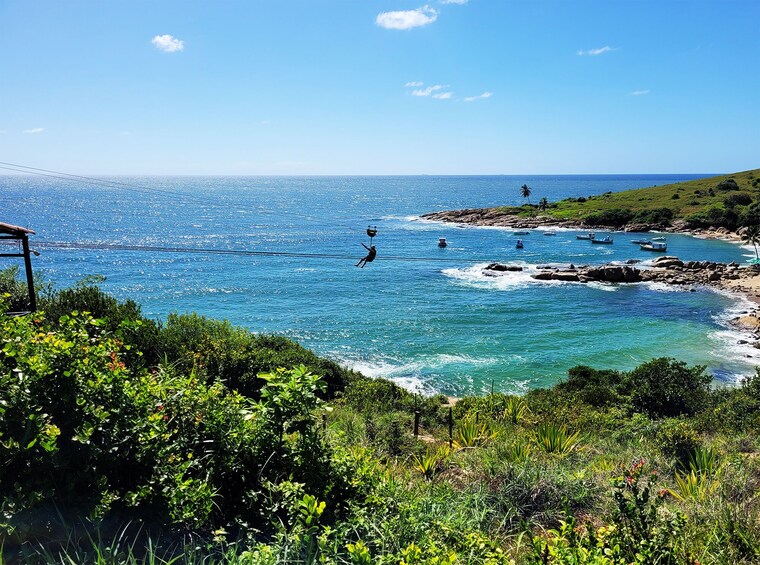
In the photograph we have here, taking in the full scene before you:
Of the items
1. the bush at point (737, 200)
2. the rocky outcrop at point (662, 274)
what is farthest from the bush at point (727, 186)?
the rocky outcrop at point (662, 274)

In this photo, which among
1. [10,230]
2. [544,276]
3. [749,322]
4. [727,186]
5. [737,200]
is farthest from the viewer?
[727,186]

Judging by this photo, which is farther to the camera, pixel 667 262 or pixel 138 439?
pixel 667 262

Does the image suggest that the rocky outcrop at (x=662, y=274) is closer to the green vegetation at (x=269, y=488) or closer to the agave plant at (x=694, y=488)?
the green vegetation at (x=269, y=488)

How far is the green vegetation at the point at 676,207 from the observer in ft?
282

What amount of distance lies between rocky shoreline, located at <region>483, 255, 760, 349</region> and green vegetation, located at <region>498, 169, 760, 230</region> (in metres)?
30.3

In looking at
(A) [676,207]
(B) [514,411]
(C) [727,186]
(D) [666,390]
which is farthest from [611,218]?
Result: (B) [514,411]

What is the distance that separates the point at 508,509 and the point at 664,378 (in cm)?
1553

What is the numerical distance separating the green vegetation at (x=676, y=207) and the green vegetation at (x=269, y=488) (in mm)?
91387

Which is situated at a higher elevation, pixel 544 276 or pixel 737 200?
pixel 737 200

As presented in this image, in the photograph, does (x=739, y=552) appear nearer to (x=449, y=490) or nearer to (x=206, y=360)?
(x=449, y=490)

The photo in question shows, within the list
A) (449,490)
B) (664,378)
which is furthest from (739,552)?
(664,378)

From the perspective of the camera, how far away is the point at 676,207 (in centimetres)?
9781

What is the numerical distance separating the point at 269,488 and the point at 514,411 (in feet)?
36.0

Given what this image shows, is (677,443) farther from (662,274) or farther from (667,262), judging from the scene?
(667,262)
